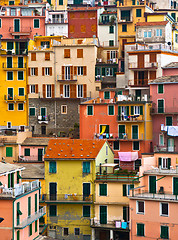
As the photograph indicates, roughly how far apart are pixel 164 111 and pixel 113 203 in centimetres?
1486

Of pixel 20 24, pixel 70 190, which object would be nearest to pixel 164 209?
pixel 70 190

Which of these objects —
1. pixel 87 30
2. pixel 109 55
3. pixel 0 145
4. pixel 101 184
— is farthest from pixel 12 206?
pixel 87 30

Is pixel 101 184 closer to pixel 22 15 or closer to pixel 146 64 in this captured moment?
pixel 146 64

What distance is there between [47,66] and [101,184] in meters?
23.6

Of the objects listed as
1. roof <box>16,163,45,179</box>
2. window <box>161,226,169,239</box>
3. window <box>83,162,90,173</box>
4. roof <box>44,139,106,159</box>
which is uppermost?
roof <box>44,139,106,159</box>

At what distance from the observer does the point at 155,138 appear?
70.6 metres

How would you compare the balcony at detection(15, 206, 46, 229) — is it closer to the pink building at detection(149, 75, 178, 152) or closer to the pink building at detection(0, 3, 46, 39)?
the pink building at detection(149, 75, 178, 152)

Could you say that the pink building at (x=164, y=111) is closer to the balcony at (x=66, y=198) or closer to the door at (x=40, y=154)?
the balcony at (x=66, y=198)

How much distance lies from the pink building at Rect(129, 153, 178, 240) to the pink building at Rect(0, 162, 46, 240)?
912 centimetres

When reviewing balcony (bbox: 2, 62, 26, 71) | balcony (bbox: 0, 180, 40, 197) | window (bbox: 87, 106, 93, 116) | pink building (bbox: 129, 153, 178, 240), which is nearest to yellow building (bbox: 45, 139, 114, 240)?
pink building (bbox: 129, 153, 178, 240)

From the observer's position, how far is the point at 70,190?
6269 cm

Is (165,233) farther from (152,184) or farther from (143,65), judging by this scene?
(143,65)

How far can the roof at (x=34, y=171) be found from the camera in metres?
64.4

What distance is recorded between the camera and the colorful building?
70.3 meters
